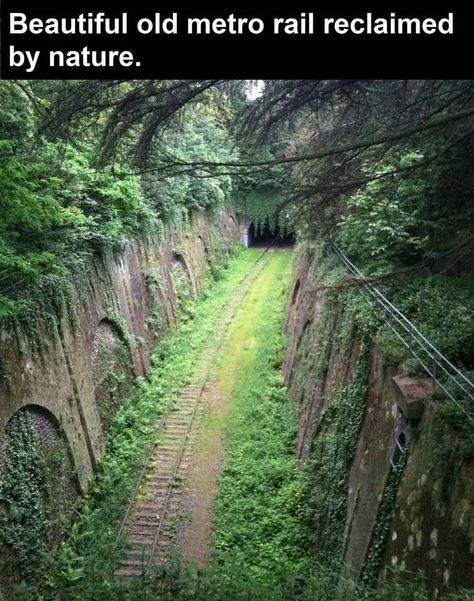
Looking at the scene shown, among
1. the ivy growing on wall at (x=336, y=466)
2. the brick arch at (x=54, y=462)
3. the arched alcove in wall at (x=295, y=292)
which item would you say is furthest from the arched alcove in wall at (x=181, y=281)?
the ivy growing on wall at (x=336, y=466)

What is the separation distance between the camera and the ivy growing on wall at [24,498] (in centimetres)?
987

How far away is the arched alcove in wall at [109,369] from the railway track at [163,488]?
5.74ft

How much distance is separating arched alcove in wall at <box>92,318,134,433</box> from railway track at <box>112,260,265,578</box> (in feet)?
5.74

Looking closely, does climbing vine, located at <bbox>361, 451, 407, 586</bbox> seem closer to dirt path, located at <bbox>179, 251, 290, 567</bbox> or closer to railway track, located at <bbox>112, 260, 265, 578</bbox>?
railway track, located at <bbox>112, 260, 265, 578</bbox>

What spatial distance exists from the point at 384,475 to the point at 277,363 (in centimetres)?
1326

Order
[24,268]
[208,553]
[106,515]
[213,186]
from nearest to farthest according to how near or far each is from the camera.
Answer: [24,268], [208,553], [106,515], [213,186]

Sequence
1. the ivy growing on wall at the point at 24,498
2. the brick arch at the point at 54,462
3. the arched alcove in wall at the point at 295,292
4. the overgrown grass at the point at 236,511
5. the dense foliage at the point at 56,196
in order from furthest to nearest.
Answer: the arched alcove in wall at the point at 295,292 → the brick arch at the point at 54,462 → the ivy growing on wall at the point at 24,498 → the dense foliage at the point at 56,196 → the overgrown grass at the point at 236,511

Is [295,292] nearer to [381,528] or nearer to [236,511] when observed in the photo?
[236,511]

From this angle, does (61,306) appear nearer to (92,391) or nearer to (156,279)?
(92,391)

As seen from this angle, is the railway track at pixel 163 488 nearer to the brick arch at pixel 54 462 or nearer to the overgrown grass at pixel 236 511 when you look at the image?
the overgrown grass at pixel 236 511

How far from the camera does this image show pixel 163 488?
1391 cm

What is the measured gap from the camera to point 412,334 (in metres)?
8.22

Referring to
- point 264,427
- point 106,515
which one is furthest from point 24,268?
point 264,427

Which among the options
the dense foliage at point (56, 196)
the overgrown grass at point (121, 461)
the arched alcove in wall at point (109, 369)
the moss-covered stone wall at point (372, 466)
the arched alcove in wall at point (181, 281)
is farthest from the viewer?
the arched alcove in wall at point (181, 281)
